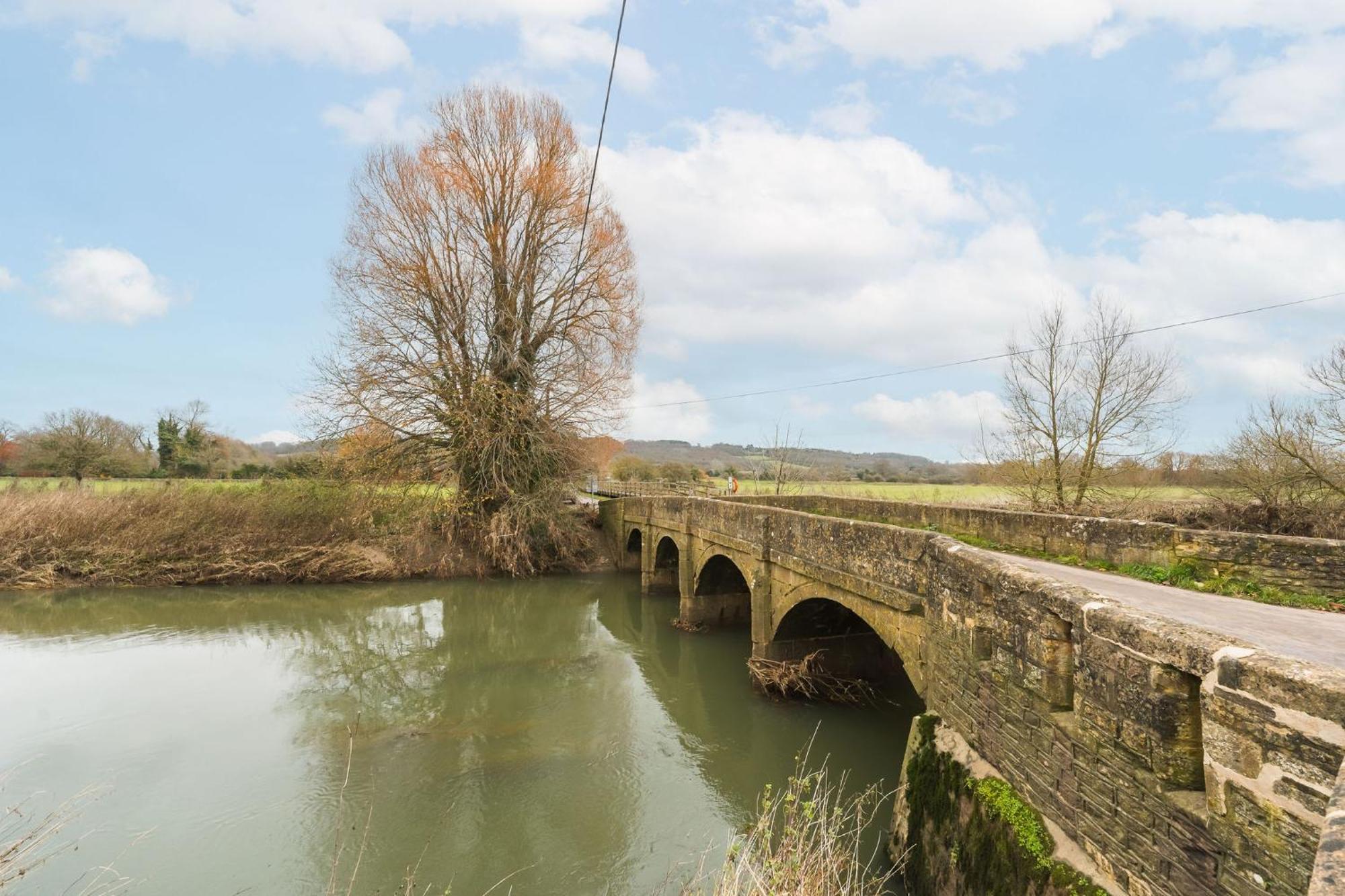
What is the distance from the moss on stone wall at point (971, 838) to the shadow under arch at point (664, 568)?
45.8 ft

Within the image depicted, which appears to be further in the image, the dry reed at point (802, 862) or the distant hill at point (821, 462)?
the distant hill at point (821, 462)

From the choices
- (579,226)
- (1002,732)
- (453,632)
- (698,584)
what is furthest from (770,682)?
(579,226)

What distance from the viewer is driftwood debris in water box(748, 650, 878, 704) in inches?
407

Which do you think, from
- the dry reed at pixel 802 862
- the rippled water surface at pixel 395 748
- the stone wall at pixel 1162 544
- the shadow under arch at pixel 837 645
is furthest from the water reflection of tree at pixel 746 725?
the stone wall at pixel 1162 544

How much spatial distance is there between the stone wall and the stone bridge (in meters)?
2.78

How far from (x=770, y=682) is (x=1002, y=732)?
6.47 metres

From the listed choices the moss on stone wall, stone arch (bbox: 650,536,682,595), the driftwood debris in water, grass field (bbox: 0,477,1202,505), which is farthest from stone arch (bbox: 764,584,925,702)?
stone arch (bbox: 650,536,682,595)

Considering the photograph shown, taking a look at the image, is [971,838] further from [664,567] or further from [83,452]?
[83,452]

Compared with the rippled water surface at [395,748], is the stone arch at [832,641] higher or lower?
higher

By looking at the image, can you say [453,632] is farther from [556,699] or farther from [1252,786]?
[1252,786]

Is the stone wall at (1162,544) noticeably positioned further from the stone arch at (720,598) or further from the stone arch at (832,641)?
the stone arch at (720,598)

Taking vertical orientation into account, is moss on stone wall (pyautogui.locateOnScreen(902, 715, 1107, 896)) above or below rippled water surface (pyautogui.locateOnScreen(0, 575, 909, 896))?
above

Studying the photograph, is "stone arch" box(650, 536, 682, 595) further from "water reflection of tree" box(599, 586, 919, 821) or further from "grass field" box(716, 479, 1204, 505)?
"grass field" box(716, 479, 1204, 505)

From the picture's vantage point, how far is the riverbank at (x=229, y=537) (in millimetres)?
20000
